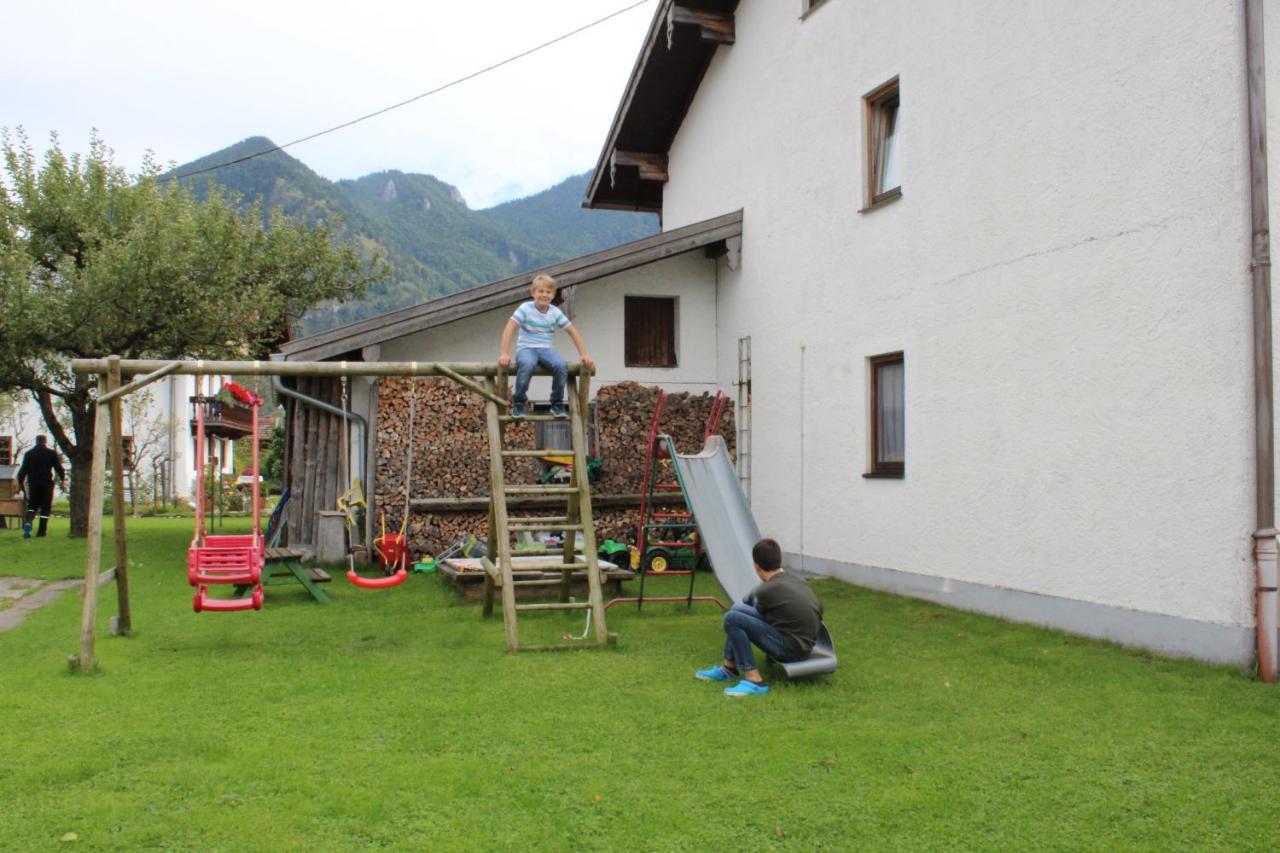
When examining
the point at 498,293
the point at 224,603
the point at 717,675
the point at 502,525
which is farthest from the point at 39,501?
the point at 717,675

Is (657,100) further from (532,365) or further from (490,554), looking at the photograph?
(490,554)

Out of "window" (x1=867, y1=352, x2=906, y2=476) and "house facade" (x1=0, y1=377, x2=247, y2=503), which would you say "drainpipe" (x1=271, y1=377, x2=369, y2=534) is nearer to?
→ "window" (x1=867, y1=352, x2=906, y2=476)

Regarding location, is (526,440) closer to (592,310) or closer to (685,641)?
(592,310)

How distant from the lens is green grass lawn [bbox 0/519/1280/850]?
4.52 m

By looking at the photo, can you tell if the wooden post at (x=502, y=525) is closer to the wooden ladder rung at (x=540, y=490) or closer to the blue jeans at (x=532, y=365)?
the wooden ladder rung at (x=540, y=490)

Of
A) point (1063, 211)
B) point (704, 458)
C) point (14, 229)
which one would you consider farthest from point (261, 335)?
point (1063, 211)

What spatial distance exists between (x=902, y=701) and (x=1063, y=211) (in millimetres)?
4396

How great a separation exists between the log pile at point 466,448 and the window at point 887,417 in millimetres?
3363

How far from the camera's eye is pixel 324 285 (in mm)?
21547

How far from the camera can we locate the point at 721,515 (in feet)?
30.2

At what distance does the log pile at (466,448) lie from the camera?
13.9m

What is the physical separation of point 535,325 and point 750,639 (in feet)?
11.3

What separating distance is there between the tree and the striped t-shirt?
9.42 meters

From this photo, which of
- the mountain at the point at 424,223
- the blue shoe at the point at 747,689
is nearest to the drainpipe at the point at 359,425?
the blue shoe at the point at 747,689
